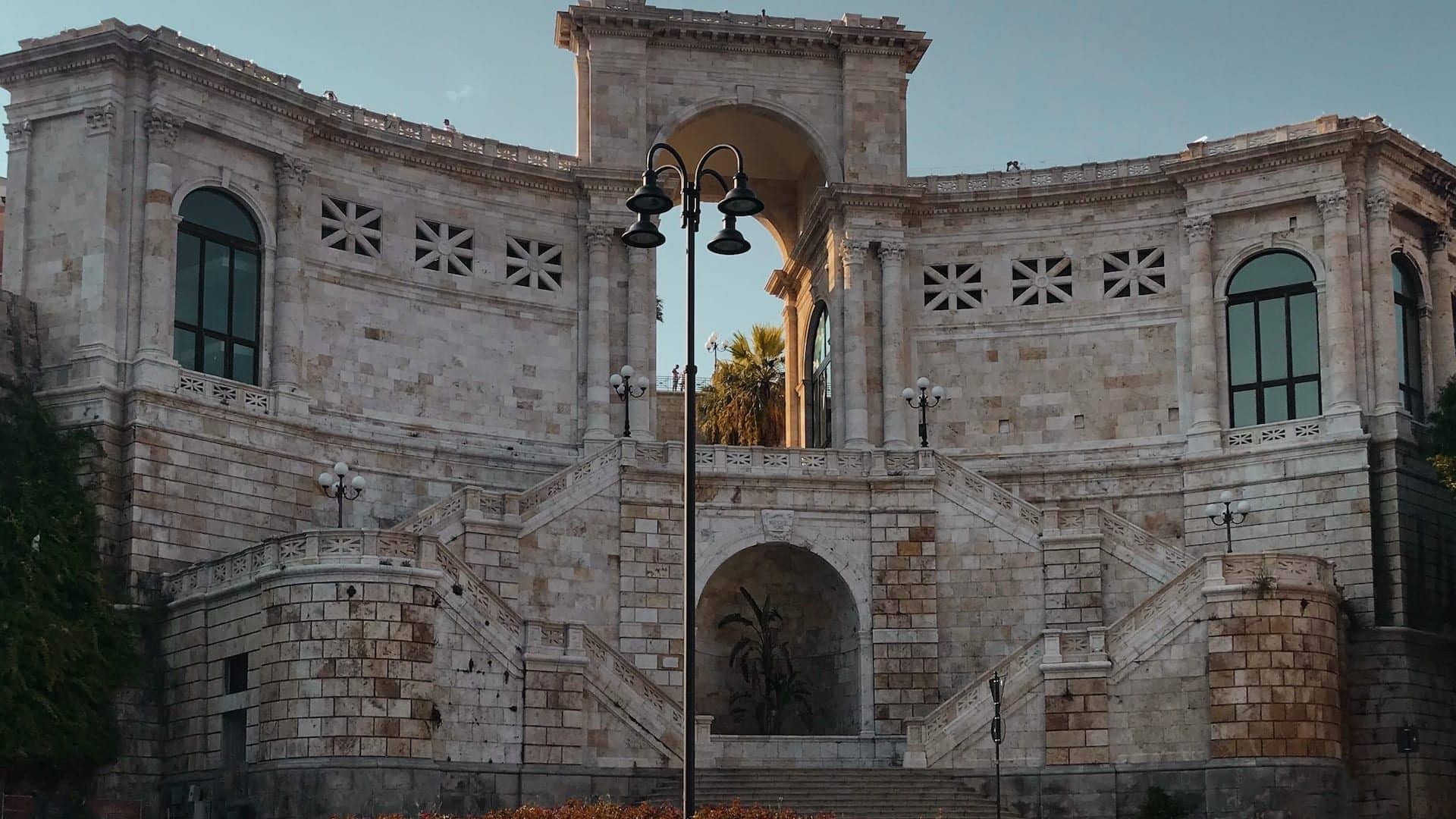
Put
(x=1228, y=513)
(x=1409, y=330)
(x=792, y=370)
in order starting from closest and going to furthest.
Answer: (x=1228, y=513), (x=1409, y=330), (x=792, y=370)

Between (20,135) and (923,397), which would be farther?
(923,397)

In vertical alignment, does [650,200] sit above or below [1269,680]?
above

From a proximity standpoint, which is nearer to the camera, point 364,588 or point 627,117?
point 364,588

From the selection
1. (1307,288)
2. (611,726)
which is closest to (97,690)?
(611,726)

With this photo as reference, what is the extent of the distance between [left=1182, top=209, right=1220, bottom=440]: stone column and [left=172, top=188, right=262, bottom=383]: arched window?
78.4 ft

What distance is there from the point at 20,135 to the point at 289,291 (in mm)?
7184

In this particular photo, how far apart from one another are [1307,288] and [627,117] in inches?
725

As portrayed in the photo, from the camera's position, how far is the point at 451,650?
43.2m

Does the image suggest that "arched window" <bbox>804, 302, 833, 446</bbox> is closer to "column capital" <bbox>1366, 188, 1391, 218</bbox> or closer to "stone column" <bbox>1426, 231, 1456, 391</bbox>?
"column capital" <bbox>1366, 188, 1391, 218</bbox>

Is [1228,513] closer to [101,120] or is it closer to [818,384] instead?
[818,384]

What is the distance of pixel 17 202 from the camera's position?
50.2 m

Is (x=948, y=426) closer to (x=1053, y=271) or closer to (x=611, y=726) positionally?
(x=1053, y=271)

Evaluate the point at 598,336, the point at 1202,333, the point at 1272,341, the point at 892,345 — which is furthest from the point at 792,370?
the point at 1272,341

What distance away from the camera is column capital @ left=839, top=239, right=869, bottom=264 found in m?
57.8
